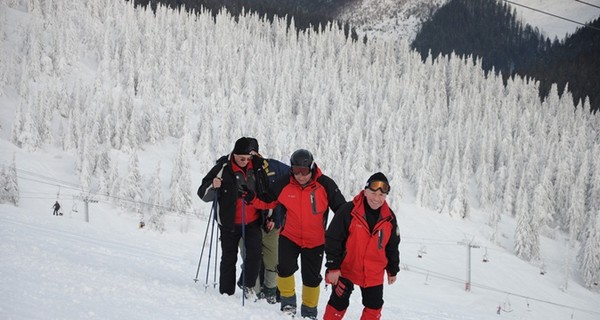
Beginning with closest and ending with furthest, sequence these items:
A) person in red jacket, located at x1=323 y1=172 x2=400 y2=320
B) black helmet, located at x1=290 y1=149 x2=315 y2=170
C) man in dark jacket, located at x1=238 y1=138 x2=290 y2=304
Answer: person in red jacket, located at x1=323 y1=172 x2=400 y2=320
black helmet, located at x1=290 y1=149 x2=315 y2=170
man in dark jacket, located at x1=238 y1=138 x2=290 y2=304

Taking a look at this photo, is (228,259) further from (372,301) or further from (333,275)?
(372,301)

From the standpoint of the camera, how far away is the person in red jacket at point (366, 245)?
15.9ft

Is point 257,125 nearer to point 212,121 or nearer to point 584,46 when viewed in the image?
point 212,121

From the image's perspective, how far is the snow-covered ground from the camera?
16.8 feet

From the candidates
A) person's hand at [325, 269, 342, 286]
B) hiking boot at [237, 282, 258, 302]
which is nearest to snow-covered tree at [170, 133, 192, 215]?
hiking boot at [237, 282, 258, 302]

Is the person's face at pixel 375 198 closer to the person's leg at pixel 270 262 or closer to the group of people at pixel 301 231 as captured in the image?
the group of people at pixel 301 231

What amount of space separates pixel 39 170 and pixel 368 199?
128ft

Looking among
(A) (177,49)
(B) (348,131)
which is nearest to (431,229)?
(B) (348,131)

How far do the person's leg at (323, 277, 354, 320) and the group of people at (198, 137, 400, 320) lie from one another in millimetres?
11

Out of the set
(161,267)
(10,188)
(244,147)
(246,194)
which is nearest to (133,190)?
(10,188)

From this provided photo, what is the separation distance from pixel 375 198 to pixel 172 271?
213 inches

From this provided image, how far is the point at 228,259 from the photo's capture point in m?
6.31

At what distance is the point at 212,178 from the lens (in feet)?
20.6

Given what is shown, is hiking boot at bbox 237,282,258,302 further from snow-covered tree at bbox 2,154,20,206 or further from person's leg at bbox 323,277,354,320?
snow-covered tree at bbox 2,154,20,206
